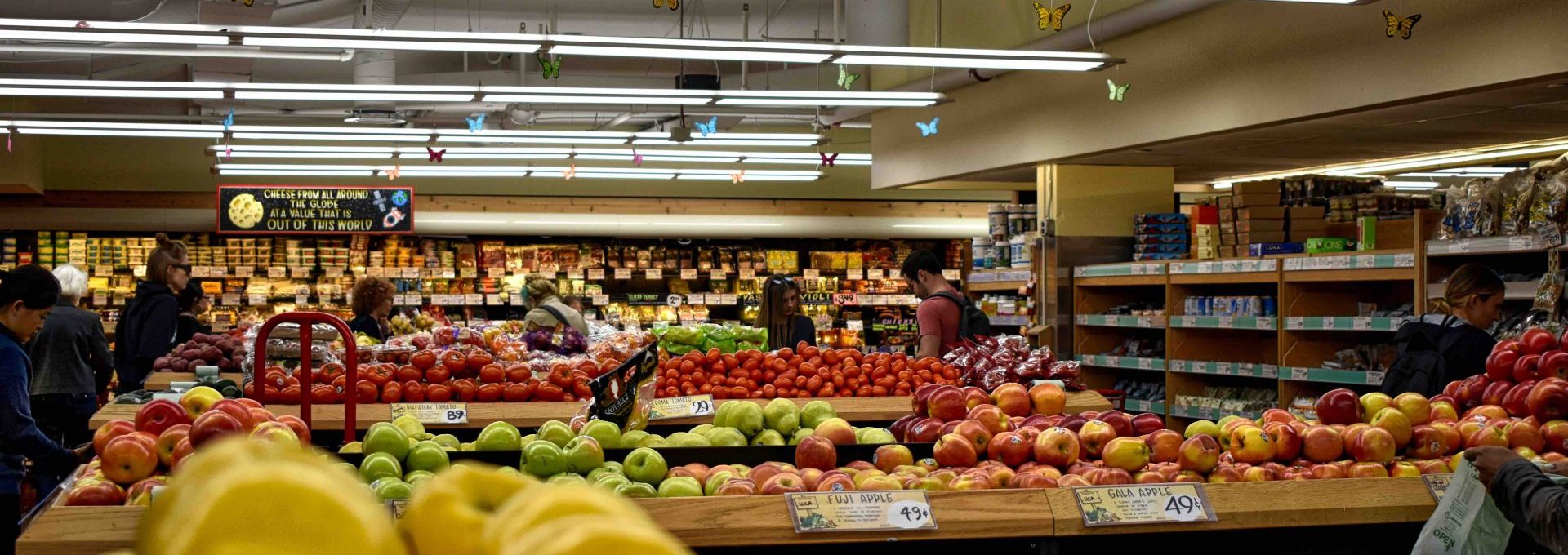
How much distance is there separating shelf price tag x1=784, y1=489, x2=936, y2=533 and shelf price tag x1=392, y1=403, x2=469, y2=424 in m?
2.88

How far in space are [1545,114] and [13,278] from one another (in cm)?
657

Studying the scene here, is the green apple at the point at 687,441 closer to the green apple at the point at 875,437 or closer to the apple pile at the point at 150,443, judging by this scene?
the green apple at the point at 875,437

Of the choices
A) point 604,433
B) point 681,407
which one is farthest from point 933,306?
point 604,433

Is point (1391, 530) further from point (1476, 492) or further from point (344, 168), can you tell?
point (344, 168)

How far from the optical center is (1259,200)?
7.57 metres

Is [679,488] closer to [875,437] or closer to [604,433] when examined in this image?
[604,433]

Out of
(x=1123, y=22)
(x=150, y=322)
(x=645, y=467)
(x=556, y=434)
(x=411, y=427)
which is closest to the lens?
(x=645, y=467)

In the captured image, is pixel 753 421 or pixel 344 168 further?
pixel 344 168

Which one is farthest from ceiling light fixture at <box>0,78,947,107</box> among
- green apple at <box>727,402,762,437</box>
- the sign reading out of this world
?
the sign reading out of this world

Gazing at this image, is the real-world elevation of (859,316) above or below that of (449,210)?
below

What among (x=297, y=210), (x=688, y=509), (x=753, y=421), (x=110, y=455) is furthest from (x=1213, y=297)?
(x=297, y=210)

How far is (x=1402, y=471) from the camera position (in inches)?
120

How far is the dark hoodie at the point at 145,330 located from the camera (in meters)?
7.54

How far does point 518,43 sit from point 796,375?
190cm
